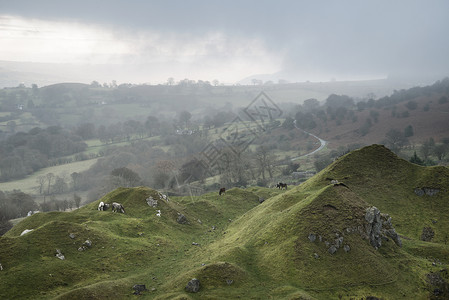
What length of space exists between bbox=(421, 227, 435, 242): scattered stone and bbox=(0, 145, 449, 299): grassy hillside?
69 cm

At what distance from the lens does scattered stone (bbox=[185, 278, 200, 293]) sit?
28.5 meters

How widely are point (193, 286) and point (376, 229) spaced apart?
21.6m

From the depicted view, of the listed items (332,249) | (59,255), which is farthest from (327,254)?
(59,255)

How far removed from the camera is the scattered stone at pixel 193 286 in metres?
28.5

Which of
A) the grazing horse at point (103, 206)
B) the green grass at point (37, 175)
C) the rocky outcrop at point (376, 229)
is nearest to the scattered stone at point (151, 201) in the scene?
the grazing horse at point (103, 206)

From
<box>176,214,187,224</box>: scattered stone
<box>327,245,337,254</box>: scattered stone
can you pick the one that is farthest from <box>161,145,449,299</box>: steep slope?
<box>176,214,187,224</box>: scattered stone

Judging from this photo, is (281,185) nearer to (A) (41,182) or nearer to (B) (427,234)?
(B) (427,234)

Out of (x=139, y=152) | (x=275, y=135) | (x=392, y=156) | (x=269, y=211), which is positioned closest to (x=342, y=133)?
(x=275, y=135)

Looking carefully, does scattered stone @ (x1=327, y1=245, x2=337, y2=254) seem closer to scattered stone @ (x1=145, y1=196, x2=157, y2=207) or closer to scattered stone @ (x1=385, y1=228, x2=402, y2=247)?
scattered stone @ (x1=385, y1=228, x2=402, y2=247)

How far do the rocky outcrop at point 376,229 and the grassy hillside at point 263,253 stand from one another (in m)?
0.61

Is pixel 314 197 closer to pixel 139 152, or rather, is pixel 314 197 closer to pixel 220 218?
pixel 220 218

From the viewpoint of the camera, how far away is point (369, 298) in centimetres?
2838

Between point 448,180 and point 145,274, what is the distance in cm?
4782

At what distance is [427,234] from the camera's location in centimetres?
4347
